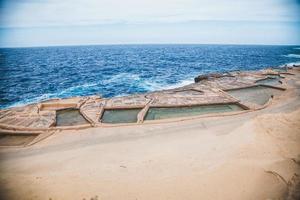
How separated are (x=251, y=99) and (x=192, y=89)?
570 cm

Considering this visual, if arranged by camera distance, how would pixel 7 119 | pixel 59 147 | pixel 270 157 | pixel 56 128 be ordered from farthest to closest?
pixel 7 119
pixel 56 128
pixel 59 147
pixel 270 157

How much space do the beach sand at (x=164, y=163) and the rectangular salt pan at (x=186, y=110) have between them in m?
2.38

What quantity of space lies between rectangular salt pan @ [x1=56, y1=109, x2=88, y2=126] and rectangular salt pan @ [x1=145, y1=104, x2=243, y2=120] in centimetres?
460

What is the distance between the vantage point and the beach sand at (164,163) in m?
7.44

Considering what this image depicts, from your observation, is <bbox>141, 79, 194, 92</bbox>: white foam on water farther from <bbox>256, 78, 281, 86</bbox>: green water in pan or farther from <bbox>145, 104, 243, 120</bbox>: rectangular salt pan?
<bbox>145, 104, 243, 120</bbox>: rectangular salt pan

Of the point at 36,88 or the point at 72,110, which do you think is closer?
the point at 72,110

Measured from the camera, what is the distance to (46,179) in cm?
824

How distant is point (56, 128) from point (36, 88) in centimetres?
2216

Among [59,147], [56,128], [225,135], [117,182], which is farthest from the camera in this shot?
[56,128]

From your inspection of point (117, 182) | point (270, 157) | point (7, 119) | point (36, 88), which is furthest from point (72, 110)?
point (36, 88)

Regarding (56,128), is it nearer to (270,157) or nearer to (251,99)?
(270,157)

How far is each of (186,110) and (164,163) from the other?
859 centimetres

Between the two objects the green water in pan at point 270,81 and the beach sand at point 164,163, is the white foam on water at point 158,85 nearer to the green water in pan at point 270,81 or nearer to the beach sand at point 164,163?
the green water in pan at point 270,81

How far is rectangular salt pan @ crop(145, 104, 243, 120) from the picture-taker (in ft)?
53.3
